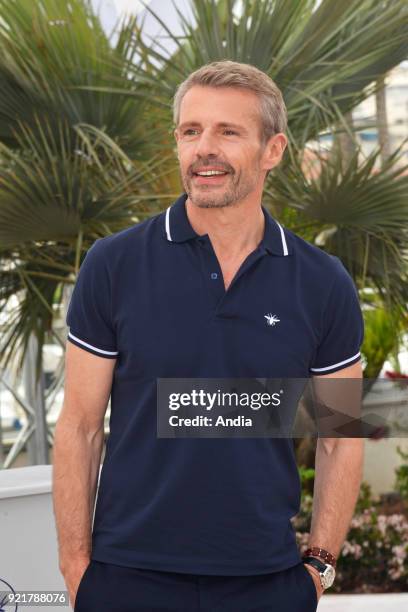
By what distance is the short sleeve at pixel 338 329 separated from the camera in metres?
1.60

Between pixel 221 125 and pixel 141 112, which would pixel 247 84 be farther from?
pixel 141 112

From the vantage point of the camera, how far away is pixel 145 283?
1.52 metres

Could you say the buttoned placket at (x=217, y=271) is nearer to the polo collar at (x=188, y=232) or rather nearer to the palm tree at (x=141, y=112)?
the polo collar at (x=188, y=232)

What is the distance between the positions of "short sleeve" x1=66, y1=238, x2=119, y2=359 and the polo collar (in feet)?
0.43

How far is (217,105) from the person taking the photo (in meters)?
1.56

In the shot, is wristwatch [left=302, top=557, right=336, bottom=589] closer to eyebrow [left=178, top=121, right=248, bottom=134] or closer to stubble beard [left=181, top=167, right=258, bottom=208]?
stubble beard [left=181, top=167, right=258, bottom=208]

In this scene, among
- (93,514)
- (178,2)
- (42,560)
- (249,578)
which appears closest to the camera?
(249,578)

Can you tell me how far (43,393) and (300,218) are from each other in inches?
89.0

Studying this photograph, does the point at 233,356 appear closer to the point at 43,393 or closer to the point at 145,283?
the point at 145,283

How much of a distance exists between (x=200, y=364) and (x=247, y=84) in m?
0.47

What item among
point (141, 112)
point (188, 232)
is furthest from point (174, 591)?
point (141, 112)

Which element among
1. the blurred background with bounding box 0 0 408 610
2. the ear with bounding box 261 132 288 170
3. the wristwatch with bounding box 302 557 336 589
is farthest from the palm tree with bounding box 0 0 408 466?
the wristwatch with bounding box 302 557 336 589

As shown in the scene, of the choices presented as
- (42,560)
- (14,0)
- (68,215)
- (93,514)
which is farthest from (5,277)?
(93,514)

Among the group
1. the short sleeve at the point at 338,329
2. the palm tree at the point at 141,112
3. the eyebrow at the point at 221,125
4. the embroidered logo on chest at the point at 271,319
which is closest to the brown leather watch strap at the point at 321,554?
the short sleeve at the point at 338,329
